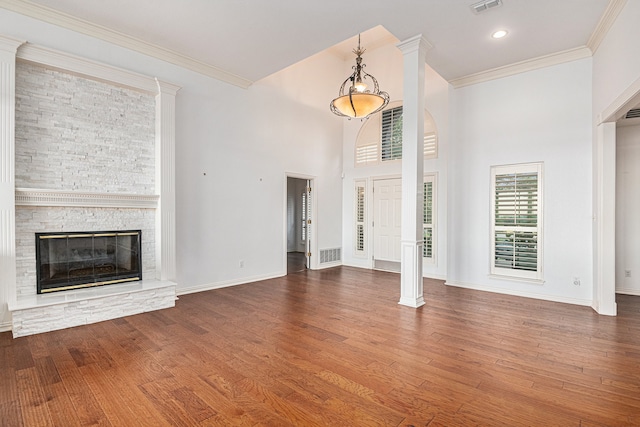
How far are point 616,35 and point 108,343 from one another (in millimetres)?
6441

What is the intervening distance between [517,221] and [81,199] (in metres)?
6.34

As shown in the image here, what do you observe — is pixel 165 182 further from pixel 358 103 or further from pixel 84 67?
pixel 358 103

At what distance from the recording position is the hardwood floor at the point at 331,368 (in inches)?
82.8

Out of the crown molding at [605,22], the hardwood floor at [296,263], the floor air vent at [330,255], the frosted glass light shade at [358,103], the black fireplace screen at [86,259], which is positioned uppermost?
the crown molding at [605,22]

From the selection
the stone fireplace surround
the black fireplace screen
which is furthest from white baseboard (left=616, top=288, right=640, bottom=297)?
the black fireplace screen

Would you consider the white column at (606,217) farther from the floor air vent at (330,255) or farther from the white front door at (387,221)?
the floor air vent at (330,255)

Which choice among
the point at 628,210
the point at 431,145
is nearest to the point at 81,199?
the point at 431,145

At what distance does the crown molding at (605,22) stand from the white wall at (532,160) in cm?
36

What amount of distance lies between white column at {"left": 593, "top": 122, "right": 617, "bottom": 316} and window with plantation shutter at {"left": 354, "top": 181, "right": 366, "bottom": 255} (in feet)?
14.3

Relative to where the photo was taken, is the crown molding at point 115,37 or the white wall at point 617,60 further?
the crown molding at point 115,37


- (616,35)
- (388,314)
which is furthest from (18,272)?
(616,35)

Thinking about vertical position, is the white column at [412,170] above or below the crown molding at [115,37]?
below

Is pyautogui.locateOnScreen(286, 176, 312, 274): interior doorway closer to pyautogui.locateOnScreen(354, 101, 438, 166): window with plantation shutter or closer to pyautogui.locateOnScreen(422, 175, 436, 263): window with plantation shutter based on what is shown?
pyautogui.locateOnScreen(354, 101, 438, 166): window with plantation shutter

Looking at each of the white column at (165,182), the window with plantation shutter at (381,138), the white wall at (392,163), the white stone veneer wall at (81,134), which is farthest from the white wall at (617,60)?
the white stone veneer wall at (81,134)
